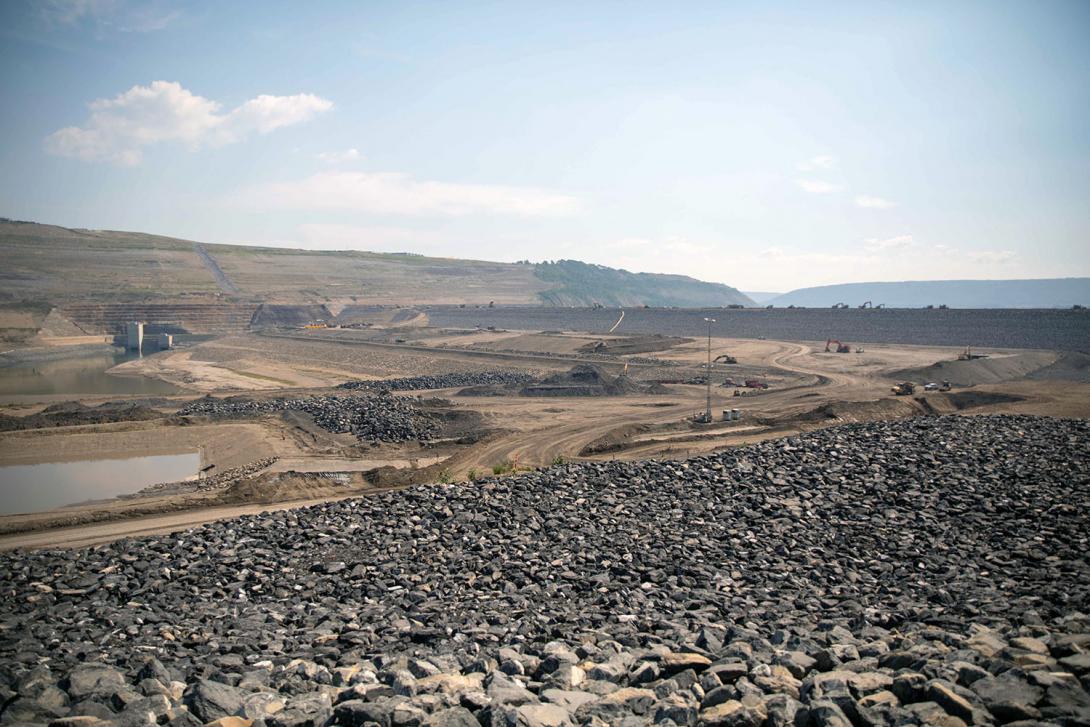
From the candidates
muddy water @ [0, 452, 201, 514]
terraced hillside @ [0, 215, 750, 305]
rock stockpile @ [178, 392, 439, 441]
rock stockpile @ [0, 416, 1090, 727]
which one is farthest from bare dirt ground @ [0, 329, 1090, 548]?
terraced hillside @ [0, 215, 750, 305]

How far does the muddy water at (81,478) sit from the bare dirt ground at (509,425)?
1.32m

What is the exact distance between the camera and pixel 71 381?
60.8m

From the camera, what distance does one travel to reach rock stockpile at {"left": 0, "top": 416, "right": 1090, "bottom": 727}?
7.00 metres

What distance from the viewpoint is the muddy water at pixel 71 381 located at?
178 ft

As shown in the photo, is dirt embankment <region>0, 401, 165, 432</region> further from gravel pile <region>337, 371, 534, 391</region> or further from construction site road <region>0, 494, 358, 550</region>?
construction site road <region>0, 494, 358, 550</region>

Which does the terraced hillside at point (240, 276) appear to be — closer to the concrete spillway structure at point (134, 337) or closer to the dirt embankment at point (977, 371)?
the concrete spillway structure at point (134, 337)

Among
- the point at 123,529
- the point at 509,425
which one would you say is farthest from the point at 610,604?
the point at 509,425

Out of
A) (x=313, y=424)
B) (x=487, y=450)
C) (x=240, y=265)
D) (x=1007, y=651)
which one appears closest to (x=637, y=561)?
(x=1007, y=651)

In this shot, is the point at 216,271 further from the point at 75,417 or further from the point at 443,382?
the point at 75,417

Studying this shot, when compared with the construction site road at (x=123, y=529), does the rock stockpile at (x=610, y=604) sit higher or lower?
higher

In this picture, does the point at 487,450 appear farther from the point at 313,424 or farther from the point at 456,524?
the point at 456,524

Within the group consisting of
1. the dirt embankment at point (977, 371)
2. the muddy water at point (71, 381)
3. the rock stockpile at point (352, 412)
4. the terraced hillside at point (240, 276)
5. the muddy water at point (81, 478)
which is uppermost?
the terraced hillside at point (240, 276)

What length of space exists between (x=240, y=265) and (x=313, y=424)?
130 m

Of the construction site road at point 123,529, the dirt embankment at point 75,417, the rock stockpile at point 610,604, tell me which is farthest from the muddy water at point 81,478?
the rock stockpile at point 610,604
